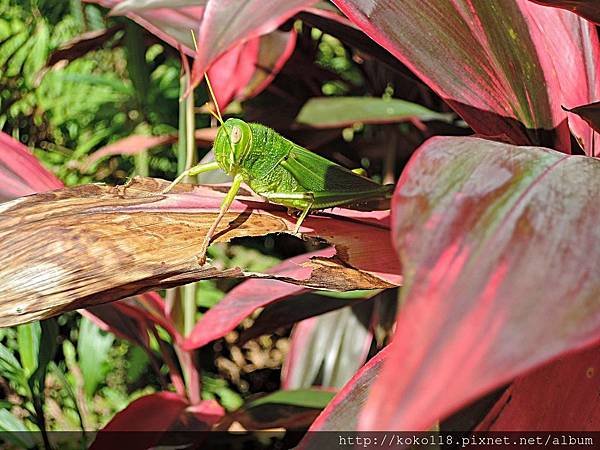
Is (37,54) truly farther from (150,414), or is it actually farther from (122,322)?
(150,414)

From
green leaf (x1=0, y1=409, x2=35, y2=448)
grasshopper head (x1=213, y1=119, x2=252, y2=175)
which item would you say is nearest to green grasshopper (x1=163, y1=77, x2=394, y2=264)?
grasshopper head (x1=213, y1=119, x2=252, y2=175)

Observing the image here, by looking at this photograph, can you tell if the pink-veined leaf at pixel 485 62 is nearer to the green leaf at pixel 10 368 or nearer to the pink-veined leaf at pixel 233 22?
the pink-veined leaf at pixel 233 22

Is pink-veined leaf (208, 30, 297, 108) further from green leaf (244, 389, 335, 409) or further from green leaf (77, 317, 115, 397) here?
green leaf (77, 317, 115, 397)

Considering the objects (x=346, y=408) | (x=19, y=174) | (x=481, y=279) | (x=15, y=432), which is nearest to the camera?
(x=481, y=279)

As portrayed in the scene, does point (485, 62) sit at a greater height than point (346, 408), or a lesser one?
greater

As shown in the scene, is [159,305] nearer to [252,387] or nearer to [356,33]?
[356,33]

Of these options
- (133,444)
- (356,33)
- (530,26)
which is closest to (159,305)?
(133,444)

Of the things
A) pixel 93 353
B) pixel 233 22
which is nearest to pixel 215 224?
pixel 233 22

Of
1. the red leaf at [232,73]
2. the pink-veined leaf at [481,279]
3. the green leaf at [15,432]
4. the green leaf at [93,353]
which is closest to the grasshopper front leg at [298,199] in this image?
the pink-veined leaf at [481,279]
